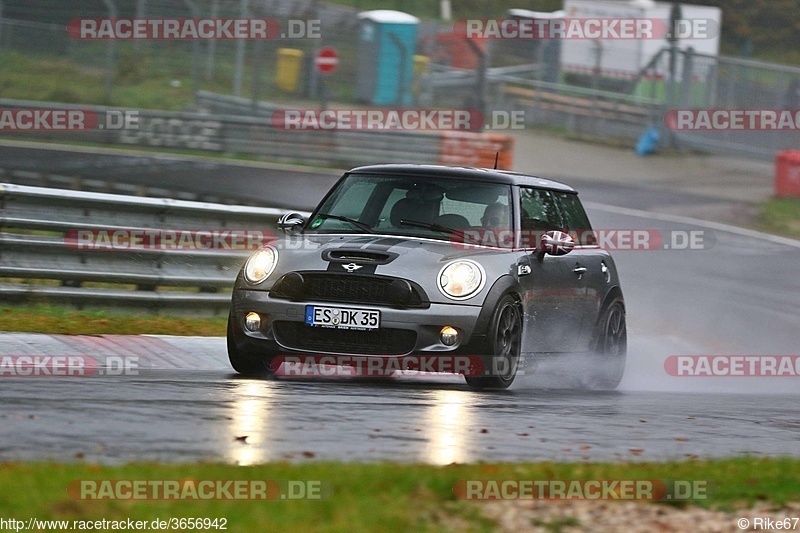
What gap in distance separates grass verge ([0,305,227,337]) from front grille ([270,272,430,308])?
8.47 feet

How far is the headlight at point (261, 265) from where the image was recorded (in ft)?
29.9

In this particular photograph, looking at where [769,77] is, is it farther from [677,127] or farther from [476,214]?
[476,214]

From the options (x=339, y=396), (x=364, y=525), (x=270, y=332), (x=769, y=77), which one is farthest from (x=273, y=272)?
(x=769, y=77)

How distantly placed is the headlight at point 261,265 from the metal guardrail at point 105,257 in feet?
8.43

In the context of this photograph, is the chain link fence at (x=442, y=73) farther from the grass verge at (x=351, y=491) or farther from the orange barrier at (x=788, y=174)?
the grass verge at (x=351, y=491)

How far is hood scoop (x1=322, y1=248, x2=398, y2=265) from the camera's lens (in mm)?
8898

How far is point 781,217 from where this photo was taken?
2388cm

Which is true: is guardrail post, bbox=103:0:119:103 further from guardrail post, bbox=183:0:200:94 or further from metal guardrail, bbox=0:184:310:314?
metal guardrail, bbox=0:184:310:314

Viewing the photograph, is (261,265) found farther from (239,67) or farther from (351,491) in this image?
(239,67)

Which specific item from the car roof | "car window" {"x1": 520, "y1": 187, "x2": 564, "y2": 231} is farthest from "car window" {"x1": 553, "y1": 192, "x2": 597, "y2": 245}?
the car roof

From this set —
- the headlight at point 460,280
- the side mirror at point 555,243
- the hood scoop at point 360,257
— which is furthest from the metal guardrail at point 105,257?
the headlight at point 460,280

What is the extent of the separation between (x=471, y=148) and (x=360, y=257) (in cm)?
1759

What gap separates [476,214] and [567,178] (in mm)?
18492

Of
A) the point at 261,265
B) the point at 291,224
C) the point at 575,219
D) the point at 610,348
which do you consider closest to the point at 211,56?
the point at 575,219
